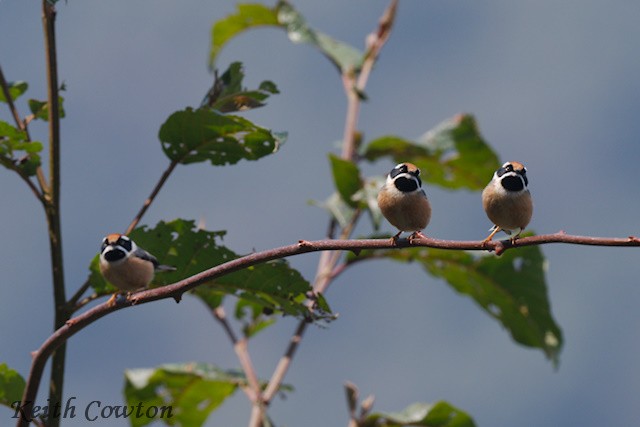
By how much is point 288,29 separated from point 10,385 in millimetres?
3529

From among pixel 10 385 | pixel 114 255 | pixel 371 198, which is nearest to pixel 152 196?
pixel 114 255

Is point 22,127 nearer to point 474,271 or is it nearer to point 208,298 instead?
point 208,298

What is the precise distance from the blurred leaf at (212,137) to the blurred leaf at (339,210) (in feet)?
5.67

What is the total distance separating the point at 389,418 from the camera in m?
5.11

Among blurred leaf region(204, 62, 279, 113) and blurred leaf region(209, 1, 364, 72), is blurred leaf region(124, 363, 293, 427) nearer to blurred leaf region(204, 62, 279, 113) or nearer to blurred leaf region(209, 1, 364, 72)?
blurred leaf region(204, 62, 279, 113)

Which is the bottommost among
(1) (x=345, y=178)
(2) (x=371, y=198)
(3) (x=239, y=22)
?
(2) (x=371, y=198)

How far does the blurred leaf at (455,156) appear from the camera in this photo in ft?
20.9

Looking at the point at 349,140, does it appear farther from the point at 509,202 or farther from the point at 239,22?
the point at 509,202

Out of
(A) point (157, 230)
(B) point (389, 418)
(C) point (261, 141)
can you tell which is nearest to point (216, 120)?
(C) point (261, 141)

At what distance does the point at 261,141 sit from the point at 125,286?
33.6 inches

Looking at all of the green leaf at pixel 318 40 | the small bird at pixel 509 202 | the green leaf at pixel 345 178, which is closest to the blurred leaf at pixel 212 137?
the small bird at pixel 509 202

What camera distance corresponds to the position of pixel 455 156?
6410 mm

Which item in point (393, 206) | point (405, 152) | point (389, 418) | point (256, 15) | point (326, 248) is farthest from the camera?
point (256, 15)

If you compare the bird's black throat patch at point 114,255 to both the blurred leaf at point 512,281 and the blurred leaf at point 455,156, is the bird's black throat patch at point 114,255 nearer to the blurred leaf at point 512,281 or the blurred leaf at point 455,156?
the blurred leaf at point 512,281
